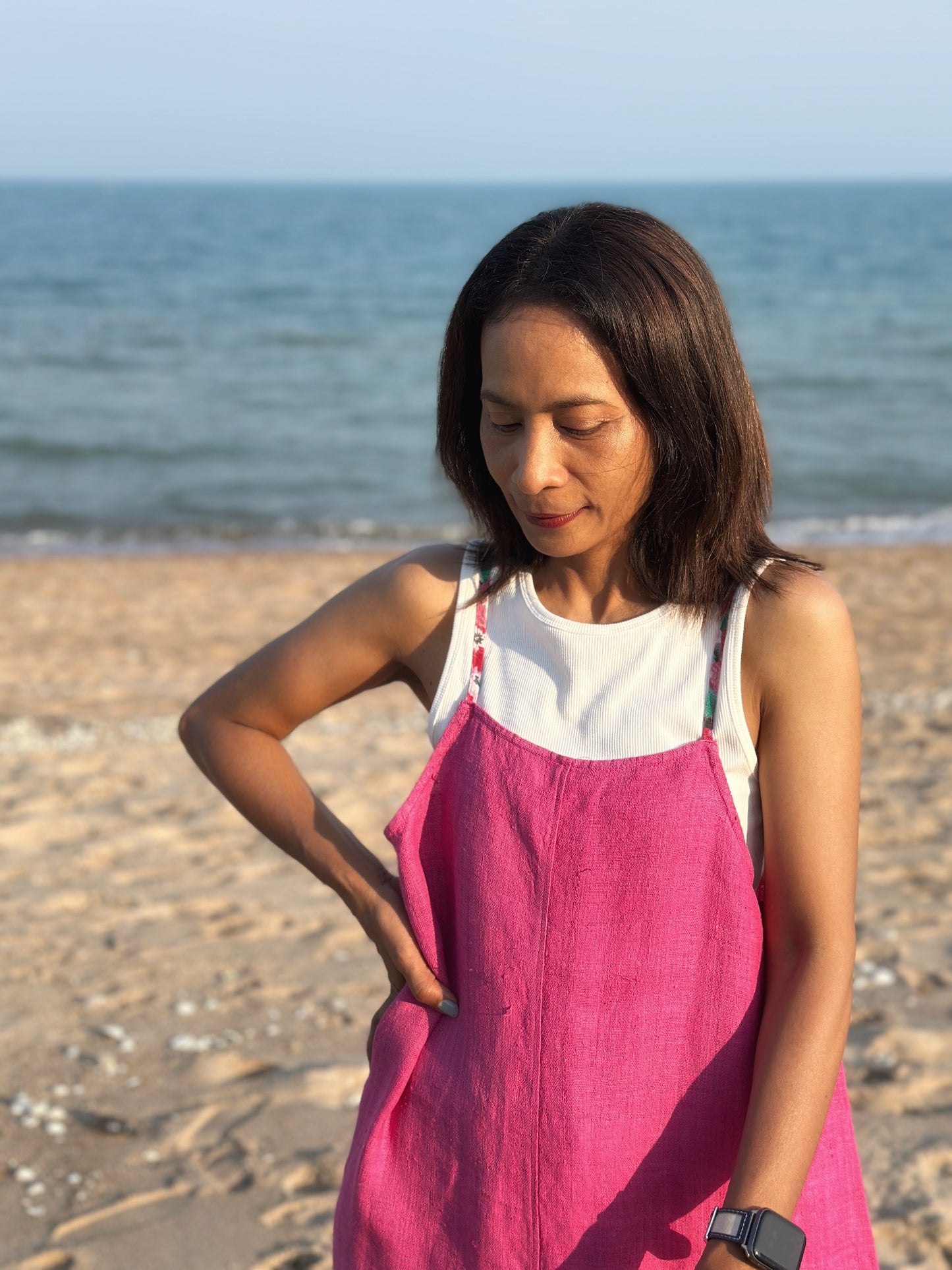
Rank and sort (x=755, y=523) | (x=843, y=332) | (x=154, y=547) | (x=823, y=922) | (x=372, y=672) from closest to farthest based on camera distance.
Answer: (x=823, y=922) → (x=755, y=523) → (x=372, y=672) → (x=154, y=547) → (x=843, y=332)

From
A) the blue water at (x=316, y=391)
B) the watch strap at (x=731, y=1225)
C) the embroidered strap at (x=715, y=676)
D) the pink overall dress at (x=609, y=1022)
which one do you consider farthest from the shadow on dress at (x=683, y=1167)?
the blue water at (x=316, y=391)

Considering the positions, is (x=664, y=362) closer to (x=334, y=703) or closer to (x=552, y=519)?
(x=552, y=519)

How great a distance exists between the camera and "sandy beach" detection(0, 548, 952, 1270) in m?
3.05

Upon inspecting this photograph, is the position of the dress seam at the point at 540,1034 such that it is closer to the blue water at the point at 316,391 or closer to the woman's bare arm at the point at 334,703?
the woman's bare arm at the point at 334,703

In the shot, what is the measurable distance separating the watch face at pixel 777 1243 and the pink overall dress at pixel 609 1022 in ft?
0.45

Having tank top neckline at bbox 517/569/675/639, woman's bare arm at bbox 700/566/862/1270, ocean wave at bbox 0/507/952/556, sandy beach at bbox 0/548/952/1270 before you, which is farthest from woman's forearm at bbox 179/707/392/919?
ocean wave at bbox 0/507/952/556

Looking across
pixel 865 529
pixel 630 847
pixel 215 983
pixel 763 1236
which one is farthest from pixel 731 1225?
pixel 865 529

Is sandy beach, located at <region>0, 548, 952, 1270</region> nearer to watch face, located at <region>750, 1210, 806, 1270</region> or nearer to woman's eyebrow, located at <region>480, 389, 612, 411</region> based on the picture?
watch face, located at <region>750, 1210, 806, 1270</region>

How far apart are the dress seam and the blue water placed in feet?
2.13

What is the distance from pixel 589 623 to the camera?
160 cm

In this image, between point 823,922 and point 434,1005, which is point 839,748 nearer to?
point 823,922

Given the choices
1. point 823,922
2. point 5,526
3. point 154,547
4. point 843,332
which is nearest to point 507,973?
point 823,922

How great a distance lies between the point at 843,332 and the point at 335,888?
28469 millimetres

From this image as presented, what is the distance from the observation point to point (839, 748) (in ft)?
4.74
